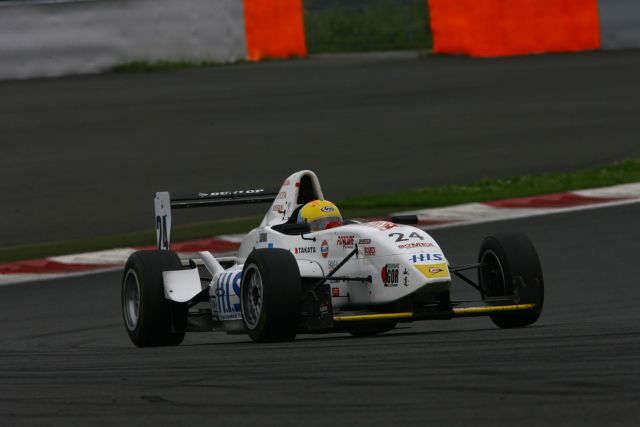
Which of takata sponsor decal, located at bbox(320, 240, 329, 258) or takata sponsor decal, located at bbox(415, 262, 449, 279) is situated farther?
takata sponsor decal, located at bbox(320, 240, 329, 258)

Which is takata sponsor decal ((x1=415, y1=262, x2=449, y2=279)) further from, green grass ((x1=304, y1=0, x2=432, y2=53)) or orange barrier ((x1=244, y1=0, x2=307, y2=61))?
green grass ((x1=304, y1=0, x2=432, y2=53))

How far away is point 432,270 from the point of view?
9.30 meters

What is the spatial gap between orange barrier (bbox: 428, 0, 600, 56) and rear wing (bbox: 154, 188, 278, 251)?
777 inches

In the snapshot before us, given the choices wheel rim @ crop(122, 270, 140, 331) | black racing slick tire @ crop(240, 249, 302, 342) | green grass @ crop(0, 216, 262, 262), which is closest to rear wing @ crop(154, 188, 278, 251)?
wheel rim @ crop(122, 270, 140, 331)

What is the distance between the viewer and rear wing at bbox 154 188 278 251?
1146cm

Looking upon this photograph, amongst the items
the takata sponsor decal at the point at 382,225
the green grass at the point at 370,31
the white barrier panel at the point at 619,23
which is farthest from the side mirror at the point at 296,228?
the green grass at the point at 370,31

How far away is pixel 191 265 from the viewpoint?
36.3 feet

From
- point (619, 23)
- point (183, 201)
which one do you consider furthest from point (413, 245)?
point (619, 23)

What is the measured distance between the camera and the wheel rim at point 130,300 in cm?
1103

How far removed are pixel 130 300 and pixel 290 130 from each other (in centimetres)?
1249

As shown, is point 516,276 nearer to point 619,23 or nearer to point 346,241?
point 346,241

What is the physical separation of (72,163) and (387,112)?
5924mm

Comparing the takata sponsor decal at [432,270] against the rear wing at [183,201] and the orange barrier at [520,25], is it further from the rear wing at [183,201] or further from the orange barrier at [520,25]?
the orange barrier at [520,25]

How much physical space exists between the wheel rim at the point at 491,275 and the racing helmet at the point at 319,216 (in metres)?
0.99
